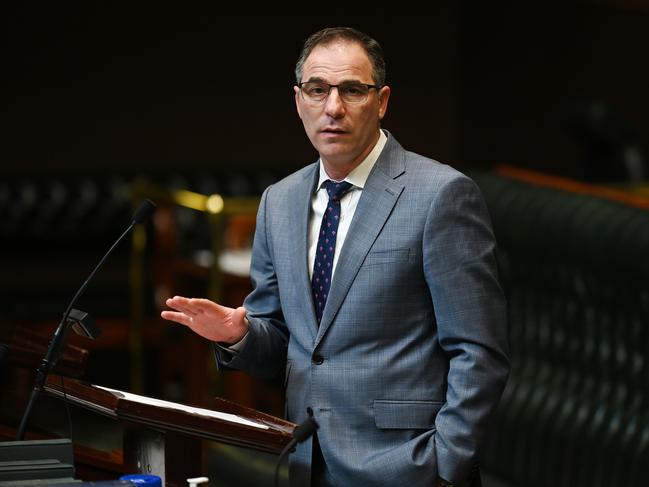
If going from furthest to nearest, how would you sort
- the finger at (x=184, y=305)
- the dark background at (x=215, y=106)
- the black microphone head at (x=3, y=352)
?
the dark background at (x=215, y=106), the black microphone head at (x=3, y=352), the finger at (x=184, y=305)

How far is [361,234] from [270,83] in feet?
24.3

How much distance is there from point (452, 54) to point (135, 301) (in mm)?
3990

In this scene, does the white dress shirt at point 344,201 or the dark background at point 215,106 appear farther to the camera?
the dark background at point 215,106

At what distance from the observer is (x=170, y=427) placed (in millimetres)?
2455

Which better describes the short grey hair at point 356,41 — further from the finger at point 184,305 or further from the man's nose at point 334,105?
the finger at point 184,305

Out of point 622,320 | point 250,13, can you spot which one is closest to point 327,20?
point 250,13

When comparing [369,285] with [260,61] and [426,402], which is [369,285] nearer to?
[426,402]

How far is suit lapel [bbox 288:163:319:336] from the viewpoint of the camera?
278cm

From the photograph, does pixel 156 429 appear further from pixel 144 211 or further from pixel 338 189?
pixel 338 189

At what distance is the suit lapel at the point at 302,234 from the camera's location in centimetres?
278

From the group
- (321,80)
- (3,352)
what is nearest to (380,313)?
(321,80)

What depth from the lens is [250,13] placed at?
9.89 m

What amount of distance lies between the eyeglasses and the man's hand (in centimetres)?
50

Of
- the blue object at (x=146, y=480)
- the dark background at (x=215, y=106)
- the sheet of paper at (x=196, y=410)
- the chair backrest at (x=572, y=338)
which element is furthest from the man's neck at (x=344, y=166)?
Result: the dark background at (x=215, y=106)
